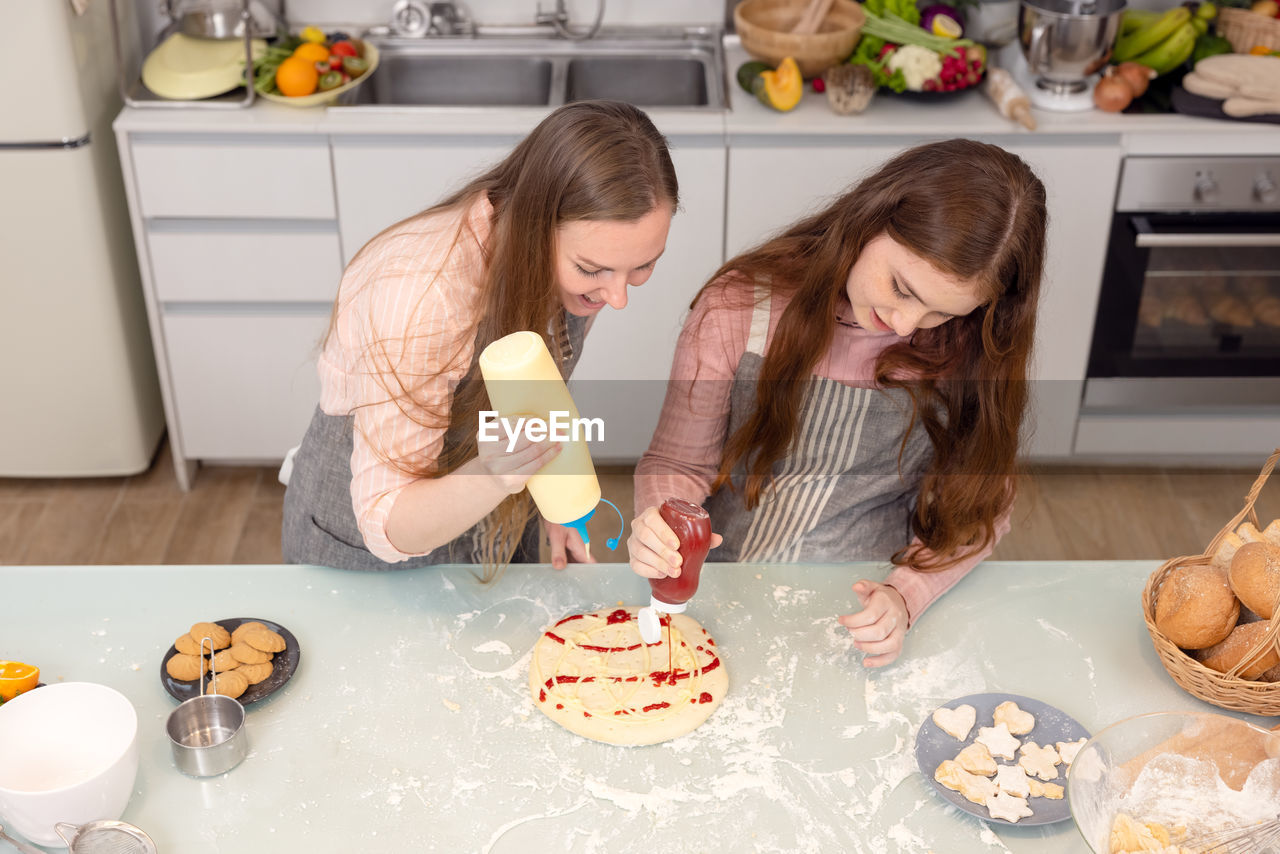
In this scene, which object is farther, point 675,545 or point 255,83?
point 255,83

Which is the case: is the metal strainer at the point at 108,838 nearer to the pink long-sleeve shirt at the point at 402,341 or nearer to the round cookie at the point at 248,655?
the round cookie at the point at 248,655

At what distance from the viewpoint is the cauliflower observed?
270 centimetres

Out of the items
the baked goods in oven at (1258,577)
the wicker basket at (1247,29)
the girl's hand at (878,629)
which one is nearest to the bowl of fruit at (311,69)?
the girl's hand at (878,629)

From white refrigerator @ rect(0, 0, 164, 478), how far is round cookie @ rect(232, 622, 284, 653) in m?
1.68

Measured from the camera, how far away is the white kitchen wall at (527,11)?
315 centimetres

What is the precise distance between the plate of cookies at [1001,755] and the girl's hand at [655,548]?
0.34 m

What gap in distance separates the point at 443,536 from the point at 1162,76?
7.54 ft

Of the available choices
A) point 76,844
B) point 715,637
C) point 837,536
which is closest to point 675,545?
point 715,637

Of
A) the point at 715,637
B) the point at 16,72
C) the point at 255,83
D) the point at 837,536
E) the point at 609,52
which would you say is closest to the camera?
the point at 715,637

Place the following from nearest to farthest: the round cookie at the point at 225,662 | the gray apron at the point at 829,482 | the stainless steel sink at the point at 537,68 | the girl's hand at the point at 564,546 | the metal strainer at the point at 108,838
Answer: the metal strainer at the point at 108,838 < the round cookie at the point at 225,662 < the girl's hand at the point at 564,546 < the gray apron at the point at 829,482 < the stainless steel sink at the point at 537,68

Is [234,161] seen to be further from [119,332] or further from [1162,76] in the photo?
[1162,76]

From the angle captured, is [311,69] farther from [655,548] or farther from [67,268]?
[655,548]

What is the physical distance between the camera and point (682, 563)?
52.7 inches

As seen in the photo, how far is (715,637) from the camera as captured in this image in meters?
1.51
